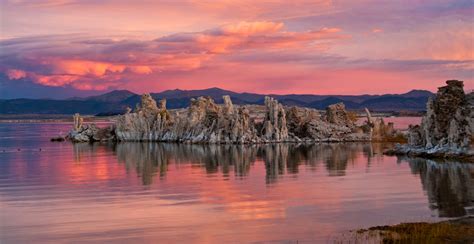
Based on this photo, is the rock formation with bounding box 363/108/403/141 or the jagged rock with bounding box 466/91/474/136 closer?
the jagged rock with bounding box 466/91/474/136

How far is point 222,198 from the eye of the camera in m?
36.5

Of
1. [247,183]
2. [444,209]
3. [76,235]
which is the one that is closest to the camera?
[76,235]

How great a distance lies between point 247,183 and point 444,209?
54.7ft

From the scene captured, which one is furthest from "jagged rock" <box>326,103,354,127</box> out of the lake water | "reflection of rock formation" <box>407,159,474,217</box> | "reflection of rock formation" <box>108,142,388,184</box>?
"reflection of rock formation" <box>407,159,474,217</box>

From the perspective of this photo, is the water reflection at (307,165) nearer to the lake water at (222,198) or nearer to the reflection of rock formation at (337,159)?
the reflection of rock formation at (337,159)

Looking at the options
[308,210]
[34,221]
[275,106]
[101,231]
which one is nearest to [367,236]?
[308,210]

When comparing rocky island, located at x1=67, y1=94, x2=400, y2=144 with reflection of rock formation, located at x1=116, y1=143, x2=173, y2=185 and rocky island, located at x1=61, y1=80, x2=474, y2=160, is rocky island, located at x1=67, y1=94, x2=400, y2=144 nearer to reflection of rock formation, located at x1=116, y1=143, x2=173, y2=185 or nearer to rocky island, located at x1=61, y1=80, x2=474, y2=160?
rocky island, located at x1=61, y1=80, x2=474, y2=160

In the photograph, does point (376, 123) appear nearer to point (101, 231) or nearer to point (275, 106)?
point (275, 106)

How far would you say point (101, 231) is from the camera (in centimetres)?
2667

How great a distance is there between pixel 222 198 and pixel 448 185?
15.9 meters

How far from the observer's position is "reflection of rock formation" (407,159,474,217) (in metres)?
31.8

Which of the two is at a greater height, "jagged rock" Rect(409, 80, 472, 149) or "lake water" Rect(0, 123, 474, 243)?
"jagged rock" Rect(409, 80, 472, 149)

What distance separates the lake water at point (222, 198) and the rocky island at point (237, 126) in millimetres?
34414

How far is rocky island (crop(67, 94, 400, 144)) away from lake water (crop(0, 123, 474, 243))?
1355 inches
